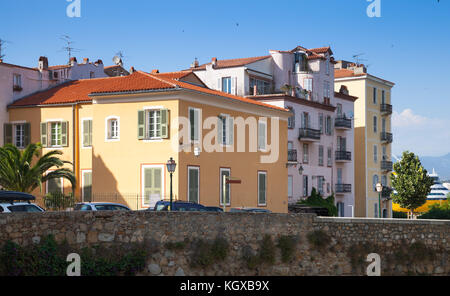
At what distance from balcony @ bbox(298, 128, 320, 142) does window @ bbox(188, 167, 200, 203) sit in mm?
21576

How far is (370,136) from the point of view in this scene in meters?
80.8

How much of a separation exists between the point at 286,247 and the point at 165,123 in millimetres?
14476

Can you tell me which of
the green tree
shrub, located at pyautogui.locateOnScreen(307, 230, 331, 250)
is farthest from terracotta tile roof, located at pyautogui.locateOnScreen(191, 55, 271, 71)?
shrub, located at pyautogui.locateOnScreen(307, 230, 331, 250)

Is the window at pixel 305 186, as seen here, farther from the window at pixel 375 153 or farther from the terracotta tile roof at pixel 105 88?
the window at pixel 375 153

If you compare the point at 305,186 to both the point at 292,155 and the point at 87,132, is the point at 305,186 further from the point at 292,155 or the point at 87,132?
the point at 87,132

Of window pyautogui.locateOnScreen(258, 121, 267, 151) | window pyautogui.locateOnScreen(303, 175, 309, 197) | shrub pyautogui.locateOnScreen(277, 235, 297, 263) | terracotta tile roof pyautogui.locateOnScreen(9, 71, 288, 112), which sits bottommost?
shrub pyautogui.locateOnScreen(277, 235, 297, 263)

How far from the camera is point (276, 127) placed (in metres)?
53.3

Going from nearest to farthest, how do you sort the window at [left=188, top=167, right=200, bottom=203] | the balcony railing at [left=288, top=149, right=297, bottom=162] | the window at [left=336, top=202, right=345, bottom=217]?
the window at [left=188, top=167, right=200, bottom=203] → the balcony railing at [left=288, top=149, right=297, bottom=162] → the window at [left=336, top=202, right=345, bottom=217]

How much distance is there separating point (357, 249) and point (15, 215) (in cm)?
1426

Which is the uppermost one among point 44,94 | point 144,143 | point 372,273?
point 44,94

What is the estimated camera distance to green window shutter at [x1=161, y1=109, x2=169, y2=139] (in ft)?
145

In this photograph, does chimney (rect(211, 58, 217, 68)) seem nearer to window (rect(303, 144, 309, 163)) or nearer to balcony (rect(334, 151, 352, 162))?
window (rect(303, 144, 309, 163))
